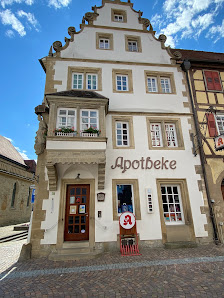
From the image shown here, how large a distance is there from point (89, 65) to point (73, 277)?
33.3 feet

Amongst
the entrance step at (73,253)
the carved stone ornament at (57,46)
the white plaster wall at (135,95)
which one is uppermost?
the carved stone ornament at (57,46)

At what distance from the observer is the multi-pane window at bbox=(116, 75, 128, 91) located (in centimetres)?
1023

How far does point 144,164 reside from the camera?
877cm

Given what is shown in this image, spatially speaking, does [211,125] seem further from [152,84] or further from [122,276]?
[122,276]

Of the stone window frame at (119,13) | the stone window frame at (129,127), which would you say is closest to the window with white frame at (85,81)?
the stone window frame at (129,127)

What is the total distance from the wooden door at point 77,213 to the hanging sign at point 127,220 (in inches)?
66.7

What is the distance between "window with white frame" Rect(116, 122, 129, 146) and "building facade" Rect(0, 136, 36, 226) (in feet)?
36.7

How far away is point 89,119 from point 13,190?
54.6 feet

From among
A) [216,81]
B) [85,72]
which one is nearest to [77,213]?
[85,72]

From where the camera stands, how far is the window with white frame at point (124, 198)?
27.0 feet

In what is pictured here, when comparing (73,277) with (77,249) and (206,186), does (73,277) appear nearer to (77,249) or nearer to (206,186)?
(77,249)

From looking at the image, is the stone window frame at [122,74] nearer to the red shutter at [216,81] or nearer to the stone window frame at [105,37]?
the stone window frame at [105,37]

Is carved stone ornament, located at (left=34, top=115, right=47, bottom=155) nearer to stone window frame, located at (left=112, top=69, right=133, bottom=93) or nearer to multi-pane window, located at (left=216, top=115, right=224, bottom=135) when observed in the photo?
stone window frame, located at (left=112, top=69, right=133, bottom=93)

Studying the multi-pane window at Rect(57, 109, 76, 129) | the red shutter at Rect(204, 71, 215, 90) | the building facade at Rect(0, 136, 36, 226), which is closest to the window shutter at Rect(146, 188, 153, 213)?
the multi-pane window at Rect(57, 109, 76, 129)
